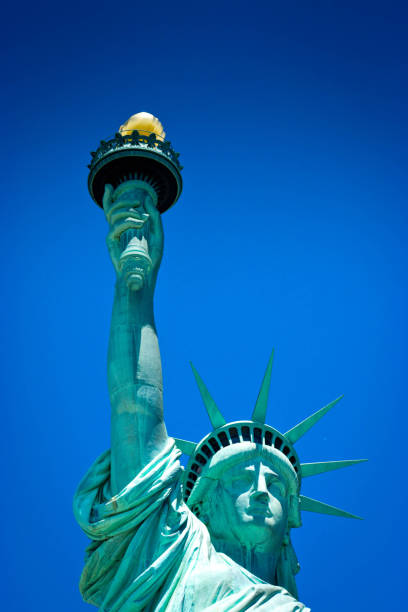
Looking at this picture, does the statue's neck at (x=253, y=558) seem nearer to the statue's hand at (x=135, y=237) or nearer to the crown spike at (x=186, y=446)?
the crown spike at (x=186, y=446)

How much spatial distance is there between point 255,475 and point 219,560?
212cm

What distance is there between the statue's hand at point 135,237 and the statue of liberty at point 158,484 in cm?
2

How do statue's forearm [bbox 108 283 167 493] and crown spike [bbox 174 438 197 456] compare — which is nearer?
statue's forearm [bbox 108 283 167 493]

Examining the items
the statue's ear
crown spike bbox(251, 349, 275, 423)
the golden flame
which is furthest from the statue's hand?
the statue's ear

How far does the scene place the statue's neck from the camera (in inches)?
403

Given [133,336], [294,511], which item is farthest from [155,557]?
[294,511]

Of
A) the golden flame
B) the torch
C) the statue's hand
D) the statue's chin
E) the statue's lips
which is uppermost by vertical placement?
the golden flame

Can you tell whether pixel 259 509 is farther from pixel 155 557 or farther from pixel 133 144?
pixel 133 144

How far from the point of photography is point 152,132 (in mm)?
11719

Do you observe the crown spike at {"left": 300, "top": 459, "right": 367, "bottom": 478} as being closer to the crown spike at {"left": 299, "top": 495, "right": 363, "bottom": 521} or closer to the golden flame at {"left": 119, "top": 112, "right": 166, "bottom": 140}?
the crown spike at {"left": 299, "top": 495, "right": 363, "bottom": 521}

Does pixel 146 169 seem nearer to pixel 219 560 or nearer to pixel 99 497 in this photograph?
pixel 99 497

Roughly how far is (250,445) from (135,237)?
3451 mm

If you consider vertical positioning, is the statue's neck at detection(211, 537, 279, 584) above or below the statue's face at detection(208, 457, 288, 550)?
below

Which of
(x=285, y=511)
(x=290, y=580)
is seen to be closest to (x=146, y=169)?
(x=285, y=511)
